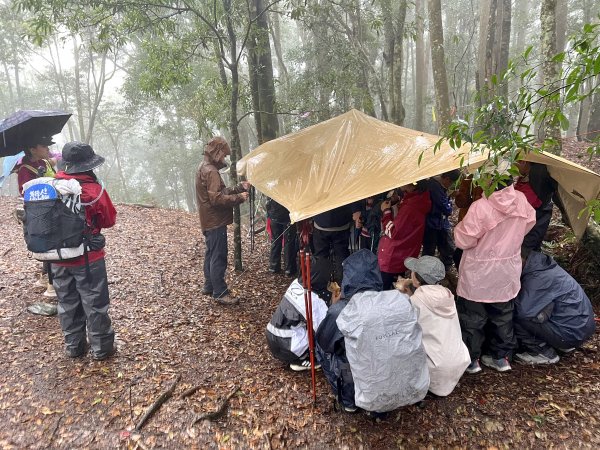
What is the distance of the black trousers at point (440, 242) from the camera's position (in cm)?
531

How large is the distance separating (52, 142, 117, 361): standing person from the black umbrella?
1147 millimetres

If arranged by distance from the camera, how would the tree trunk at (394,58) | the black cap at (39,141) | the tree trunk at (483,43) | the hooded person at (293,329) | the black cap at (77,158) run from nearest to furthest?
the black cap at (77,158), the hooded person at (293,329), the black cap at (39,141), the tree trunk at (394,58), the tree trunk at (483,43)

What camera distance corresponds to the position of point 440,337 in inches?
126

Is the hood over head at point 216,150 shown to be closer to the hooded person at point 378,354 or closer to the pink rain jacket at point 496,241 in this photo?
the hooded person at point 378,354

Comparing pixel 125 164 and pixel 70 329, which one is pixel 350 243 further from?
pixel 125 164

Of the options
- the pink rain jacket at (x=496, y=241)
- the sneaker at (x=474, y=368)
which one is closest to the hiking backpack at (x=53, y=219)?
the pink rain jacket at (x=496, y=241)

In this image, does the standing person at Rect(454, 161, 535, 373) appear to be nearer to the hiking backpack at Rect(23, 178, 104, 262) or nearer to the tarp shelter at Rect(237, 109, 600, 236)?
the tarp shelter at Rect(237, 109, 600, 236)

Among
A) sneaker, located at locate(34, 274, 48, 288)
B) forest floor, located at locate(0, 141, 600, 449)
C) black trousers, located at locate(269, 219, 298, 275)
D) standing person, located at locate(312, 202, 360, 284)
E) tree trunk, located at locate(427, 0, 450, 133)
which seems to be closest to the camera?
forest floor, located at locate(0, 141, 600, 449)

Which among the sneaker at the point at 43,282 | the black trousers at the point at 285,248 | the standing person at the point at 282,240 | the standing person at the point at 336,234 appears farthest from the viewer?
the black trousers at the point at 285,248

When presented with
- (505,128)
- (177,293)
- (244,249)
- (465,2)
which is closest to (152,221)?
(244,249)

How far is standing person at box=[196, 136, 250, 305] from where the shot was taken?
4852 mm

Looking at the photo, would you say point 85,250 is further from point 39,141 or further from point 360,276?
point 360,276

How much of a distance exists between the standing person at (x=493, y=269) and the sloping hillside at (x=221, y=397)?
0.33 metres

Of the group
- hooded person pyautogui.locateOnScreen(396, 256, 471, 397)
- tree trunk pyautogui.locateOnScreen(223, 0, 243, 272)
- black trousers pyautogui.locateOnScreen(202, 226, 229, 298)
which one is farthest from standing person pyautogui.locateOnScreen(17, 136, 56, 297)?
hooded person pyautogui.locateOnScreen(396, 256, 471, 397)
